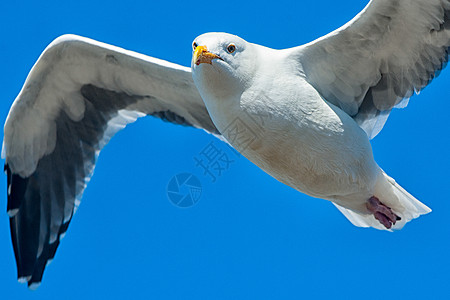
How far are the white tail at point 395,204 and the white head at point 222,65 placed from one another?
143cm

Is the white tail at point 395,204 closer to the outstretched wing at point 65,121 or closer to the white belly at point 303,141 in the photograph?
the white belly at point 303,141

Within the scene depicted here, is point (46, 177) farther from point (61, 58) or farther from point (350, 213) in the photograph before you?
point (350, 213)

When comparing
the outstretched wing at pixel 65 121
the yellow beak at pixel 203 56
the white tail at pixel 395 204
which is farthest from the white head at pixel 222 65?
the white tail at pixel 395 204

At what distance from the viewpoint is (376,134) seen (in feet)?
21.6

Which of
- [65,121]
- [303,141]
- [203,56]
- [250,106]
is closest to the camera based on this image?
[203,56]

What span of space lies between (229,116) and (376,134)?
138cm

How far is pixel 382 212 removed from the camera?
6.59 metres

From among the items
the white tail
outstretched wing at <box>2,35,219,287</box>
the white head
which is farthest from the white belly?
outstretched wing at <box>2,35,219,287</box>

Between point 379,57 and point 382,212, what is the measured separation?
46.5 inches

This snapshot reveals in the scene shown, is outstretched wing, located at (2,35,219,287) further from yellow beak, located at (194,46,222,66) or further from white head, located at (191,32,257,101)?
yellow beak, located at (194,46,222,66)

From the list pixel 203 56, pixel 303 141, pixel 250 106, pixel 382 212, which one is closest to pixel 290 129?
pixel 303 141

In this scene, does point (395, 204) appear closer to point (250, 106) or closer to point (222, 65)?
point (250, 106)

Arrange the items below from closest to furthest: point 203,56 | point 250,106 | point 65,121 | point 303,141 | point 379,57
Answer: point 203,56
point 250,106
point 303,141
point 379,57
point 65,121

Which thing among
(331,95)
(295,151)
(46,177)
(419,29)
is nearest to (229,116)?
(295,151)
